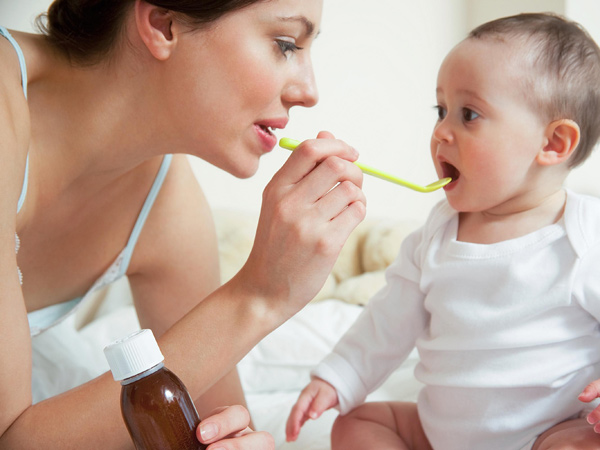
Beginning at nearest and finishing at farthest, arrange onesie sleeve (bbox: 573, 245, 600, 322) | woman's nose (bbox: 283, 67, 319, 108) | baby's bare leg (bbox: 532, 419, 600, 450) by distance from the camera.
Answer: baby's bare leg (bbox: 532, 419, 600, 450) < onesie sleeve (bbox: 573, 245, 600, 322) < woman's nose (bbox: 283, 67, 319, 108)

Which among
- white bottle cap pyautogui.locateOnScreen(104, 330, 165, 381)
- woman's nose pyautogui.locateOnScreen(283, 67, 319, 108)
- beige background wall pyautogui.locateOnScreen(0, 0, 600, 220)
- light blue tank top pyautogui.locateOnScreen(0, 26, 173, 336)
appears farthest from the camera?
beige background wall pyautogui.locateOnScreen(0, 0, 600, 220)

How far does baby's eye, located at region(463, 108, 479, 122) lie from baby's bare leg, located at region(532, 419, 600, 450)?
0.43 metres

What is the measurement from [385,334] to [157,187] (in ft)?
1.70

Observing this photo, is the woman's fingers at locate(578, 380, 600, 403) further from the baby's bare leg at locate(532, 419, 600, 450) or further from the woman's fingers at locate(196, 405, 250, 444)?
the woman's fingers at locate(196, 405, 250, 444)

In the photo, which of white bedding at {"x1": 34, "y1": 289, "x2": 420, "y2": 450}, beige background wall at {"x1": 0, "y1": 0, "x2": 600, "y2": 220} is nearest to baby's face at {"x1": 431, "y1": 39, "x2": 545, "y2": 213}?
white bedding at {"x1": 34, "y1": 289, "x2": 420, "y2": 450}

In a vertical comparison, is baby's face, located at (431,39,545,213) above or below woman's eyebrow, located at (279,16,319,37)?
below

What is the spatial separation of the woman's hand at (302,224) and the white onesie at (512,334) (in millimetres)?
249

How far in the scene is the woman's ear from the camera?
2.97 ft

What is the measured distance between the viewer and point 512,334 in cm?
84

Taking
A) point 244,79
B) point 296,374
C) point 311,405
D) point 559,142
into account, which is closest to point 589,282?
point 559,142

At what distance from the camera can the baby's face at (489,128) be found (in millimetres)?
880

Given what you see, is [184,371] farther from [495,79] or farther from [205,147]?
[495,79]

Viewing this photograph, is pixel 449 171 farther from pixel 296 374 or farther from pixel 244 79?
pixel 296 374

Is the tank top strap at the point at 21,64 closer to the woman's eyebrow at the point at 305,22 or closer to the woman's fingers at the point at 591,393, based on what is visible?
the woman's eyebrow at the point at 305,22
